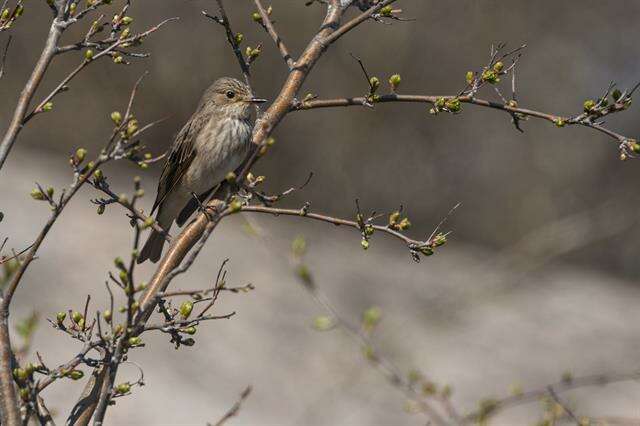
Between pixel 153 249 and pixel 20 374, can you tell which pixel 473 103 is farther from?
pixel 153 249

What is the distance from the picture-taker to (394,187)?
58.7 feet

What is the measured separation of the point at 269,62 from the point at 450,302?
38.1ft

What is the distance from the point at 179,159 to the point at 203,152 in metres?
0.35

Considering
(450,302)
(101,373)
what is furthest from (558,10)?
(101,373)

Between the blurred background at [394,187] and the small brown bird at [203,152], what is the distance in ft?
19.3

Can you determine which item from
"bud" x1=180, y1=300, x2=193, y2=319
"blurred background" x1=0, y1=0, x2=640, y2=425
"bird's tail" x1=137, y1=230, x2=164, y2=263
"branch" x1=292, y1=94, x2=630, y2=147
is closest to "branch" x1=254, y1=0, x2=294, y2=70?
"branch" x1=292, y1=94, x2=630, y2=147

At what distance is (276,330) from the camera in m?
14.1

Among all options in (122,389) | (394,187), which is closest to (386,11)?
(122,389)

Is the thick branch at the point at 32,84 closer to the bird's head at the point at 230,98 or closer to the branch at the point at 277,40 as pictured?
the branch at the point at 277,40

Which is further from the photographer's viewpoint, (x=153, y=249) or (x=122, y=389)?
(x=153, y=249)

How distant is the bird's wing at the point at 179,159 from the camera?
666cm

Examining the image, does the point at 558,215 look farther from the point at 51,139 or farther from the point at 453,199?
the point at 51,139

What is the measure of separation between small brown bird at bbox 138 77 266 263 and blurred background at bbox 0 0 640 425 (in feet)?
19.3

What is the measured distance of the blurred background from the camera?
13.6 metres
